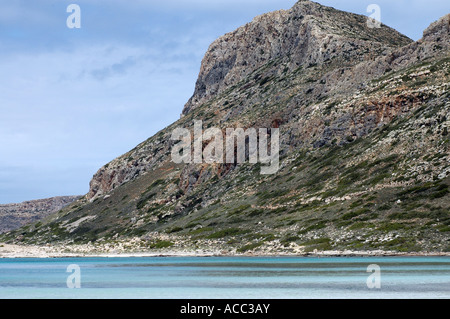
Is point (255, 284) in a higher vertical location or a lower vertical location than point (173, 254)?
higher

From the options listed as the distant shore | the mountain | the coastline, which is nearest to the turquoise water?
the distant shore

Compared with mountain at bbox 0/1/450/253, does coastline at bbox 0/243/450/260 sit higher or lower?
lower

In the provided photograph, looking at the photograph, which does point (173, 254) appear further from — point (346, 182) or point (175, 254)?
point (346, 182)

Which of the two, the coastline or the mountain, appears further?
the mountain

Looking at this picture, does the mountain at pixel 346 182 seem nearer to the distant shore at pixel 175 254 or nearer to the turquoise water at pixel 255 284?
the distant shore at pixel 175 254

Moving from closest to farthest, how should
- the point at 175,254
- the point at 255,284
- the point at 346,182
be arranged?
1. the point at 255,284
2. the point at 175,254
3. the point at 346,182

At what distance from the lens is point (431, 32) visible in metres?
181

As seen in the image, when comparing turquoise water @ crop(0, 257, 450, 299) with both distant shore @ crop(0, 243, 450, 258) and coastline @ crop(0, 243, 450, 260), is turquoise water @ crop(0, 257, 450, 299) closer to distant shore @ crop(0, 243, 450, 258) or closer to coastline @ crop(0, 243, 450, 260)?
distant shore @ crop(0, 243, 450, 258)

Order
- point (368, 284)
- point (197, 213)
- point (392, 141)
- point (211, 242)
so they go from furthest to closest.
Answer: point (197, 213) → point (392, 141) → point (211, 242) → point (368, 284)

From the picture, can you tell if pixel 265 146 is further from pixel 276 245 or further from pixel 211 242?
pixel 276 245

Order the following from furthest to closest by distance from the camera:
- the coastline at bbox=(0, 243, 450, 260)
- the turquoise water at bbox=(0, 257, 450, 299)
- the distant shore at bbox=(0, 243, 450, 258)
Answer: the coastline at bbox=(0, 243, 450, 260) → the distant shore at bbox=(0, 243, 450, 258) → the turquoise water at bbox=(0, 257, 450, 299)

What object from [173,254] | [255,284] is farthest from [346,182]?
[255,284]
